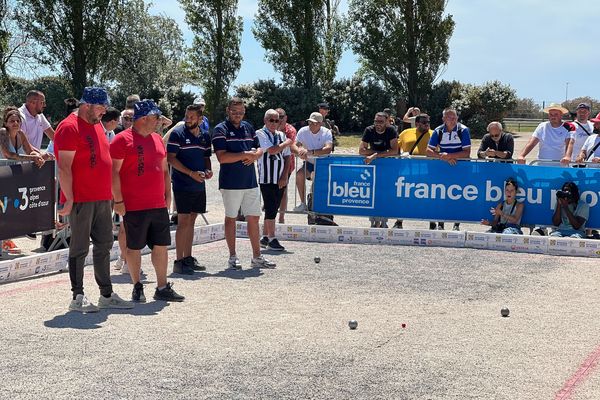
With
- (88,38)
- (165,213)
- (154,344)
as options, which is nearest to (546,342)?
(154,344)

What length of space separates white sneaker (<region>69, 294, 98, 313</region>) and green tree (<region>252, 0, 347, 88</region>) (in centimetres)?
3690

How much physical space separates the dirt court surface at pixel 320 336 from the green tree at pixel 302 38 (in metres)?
34.2

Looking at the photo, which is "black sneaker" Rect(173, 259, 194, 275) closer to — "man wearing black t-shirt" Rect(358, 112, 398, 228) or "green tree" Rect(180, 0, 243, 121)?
"man wearing black t-shirt" Rect(358, 112, 398, 228)

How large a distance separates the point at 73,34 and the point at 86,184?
3871 centimetres

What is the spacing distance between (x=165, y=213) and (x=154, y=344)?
218 centimetres

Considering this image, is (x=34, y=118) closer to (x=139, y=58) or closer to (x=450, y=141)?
(x=450, y=141)

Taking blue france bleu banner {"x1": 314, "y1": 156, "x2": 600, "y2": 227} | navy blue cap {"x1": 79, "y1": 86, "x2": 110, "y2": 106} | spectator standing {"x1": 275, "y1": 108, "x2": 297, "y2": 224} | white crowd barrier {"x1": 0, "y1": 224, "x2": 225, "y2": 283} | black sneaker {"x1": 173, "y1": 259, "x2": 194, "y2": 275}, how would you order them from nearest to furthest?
1. navy blue cap {"x1": 79, "y1": 86, "x2": 110, "y2": 106}
2. white crowd barrier {"x1": 0, "y1": 224, "x2": 225, "y2": 283}
3. black sneaker {"x1": 173, "y1": 259, "x2": 194, "y2": 275}
4. blue france bleu banner {"x1": 314, "y1": 156, "x2": 600, "y2": 227}
5. spectator standing {"x1": 275, "y1": 108, "x2": 297, "y2": 224}

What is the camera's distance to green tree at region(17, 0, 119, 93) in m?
45.5

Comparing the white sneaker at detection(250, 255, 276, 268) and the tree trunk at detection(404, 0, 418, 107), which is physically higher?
the tree trunk at detection(404, 0, 418, 107)

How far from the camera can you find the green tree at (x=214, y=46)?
4659 cm

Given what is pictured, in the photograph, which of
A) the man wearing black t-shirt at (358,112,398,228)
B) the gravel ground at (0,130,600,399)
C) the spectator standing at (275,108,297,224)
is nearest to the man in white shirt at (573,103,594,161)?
the man wearing black t-shirt at (358,112,398,228)

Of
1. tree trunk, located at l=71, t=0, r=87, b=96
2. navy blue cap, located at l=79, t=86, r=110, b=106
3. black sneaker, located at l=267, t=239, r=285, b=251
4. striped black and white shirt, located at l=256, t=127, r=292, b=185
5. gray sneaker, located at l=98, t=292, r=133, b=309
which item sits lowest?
black sneaker, located at l=267, t=239, r=285, b=251

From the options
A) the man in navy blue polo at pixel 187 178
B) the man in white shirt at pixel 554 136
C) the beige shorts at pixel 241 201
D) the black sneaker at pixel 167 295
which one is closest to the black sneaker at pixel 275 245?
the beige shorts at pixel 241 201

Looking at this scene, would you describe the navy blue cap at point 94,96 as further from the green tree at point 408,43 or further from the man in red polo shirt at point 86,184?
the green tree at point 408,43
